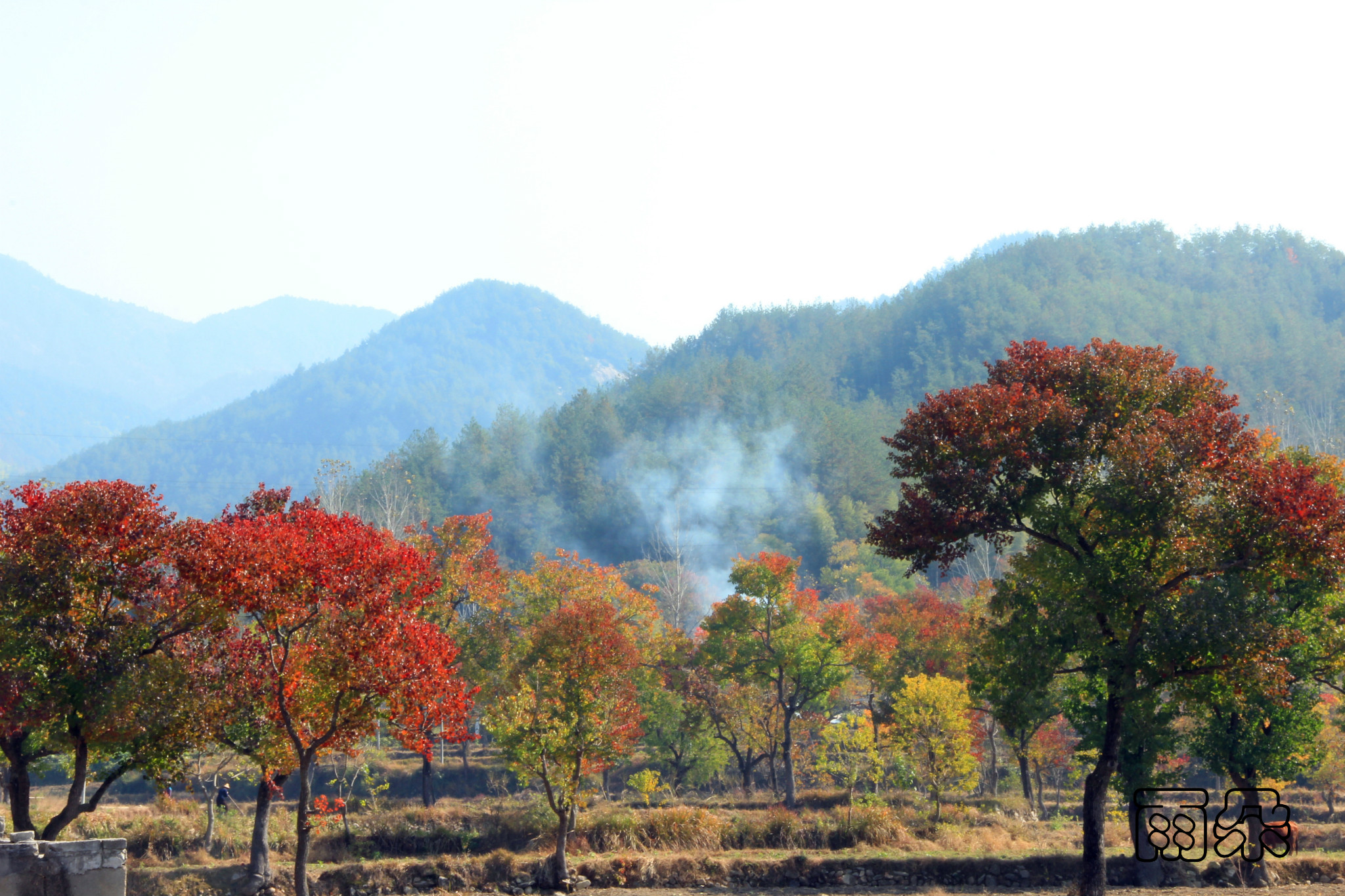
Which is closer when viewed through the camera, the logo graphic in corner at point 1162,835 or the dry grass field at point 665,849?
the logo graphic in corner at point 1162,835

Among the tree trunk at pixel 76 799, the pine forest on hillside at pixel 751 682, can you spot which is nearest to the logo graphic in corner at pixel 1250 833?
the pine forest on hillside at pixel 751 682

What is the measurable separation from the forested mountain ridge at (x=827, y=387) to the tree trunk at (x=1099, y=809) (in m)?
67.1

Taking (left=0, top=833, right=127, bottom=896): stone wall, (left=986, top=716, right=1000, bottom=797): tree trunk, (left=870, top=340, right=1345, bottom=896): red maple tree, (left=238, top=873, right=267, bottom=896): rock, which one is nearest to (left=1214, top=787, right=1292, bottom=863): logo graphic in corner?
(left=870, top=340, right=1345, bottom=896): red maple tree

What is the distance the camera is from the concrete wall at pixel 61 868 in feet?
40.3

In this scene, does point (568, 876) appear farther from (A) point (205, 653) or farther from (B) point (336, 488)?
(B) point (336, 488)

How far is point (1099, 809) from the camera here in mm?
17875

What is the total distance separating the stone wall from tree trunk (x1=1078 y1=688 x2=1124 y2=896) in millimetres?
15982

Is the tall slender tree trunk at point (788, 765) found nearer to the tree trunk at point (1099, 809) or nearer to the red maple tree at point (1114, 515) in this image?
the tree trunk at point (1099, 809)

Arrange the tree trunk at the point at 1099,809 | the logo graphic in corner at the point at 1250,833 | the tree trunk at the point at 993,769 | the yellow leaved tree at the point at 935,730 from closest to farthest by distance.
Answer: the tree trunk at the point at 1099,809 < the logo graphic in corner at the point at 1250,833 < the yellow leaved tree at the point at 935,730 < the tree trunk at the point at 993,769

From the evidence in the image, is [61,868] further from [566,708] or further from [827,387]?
[827,387]

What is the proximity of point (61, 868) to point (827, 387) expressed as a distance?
440 ft

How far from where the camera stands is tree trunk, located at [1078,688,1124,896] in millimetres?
17406

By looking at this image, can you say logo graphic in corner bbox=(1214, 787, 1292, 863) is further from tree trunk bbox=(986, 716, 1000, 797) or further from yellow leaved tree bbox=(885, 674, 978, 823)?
tree trunk bbox=(986, 716, 1000, 797)

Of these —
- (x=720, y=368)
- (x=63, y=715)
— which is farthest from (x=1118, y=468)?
(x=720, y=368)
